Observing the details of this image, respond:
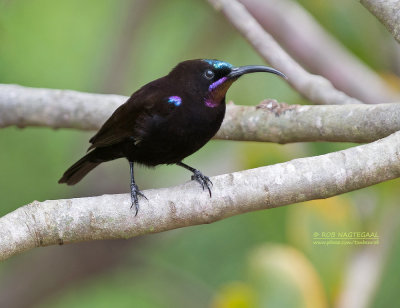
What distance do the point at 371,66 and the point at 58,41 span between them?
11.1 ft

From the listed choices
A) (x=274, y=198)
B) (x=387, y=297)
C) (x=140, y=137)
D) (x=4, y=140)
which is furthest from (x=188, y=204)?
(x=4, y=140)

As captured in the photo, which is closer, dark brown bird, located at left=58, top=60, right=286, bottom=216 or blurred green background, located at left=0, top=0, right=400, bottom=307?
dark brown bird, located at left=58, top=60, right=286, bottom=216

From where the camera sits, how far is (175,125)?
3686 millimetres

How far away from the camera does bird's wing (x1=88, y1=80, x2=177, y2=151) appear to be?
376cm

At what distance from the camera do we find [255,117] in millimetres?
3881

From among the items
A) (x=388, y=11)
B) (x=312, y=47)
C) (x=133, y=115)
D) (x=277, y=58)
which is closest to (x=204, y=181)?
(x=133, y=115)

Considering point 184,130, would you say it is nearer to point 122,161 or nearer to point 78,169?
point 78,169

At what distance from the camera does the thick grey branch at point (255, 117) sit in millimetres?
3461

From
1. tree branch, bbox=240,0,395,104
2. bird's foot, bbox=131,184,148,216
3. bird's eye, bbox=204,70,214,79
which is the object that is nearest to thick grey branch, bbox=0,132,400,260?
bird's foot, bbox=131,184,148,216

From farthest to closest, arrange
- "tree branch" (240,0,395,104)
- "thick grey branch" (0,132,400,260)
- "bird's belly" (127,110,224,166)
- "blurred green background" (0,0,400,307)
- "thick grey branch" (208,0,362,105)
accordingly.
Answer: "blurred green background" (0,0,400,307) < "tree branch" (240,0,395,104) < "thick grey branch" (208,0,362,105) < "bird's belly" (127,110,224,166) < "thick grey branch" (0,132,400,260)

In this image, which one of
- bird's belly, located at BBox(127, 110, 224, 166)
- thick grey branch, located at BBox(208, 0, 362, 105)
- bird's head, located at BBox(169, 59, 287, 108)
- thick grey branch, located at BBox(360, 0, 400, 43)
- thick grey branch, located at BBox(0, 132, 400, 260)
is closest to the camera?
thick grey branch, located at BBox(0, 132, 400, 260)

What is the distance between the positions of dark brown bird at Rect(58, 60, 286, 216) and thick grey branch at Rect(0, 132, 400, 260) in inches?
21.0

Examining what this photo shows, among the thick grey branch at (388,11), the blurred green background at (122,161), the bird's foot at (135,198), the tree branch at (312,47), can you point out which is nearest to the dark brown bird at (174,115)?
the bird's foot at (135,198)

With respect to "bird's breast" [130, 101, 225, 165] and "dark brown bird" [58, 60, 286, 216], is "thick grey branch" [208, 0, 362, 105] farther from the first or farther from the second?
"bird's breast" [130, 101, 225, 165]
